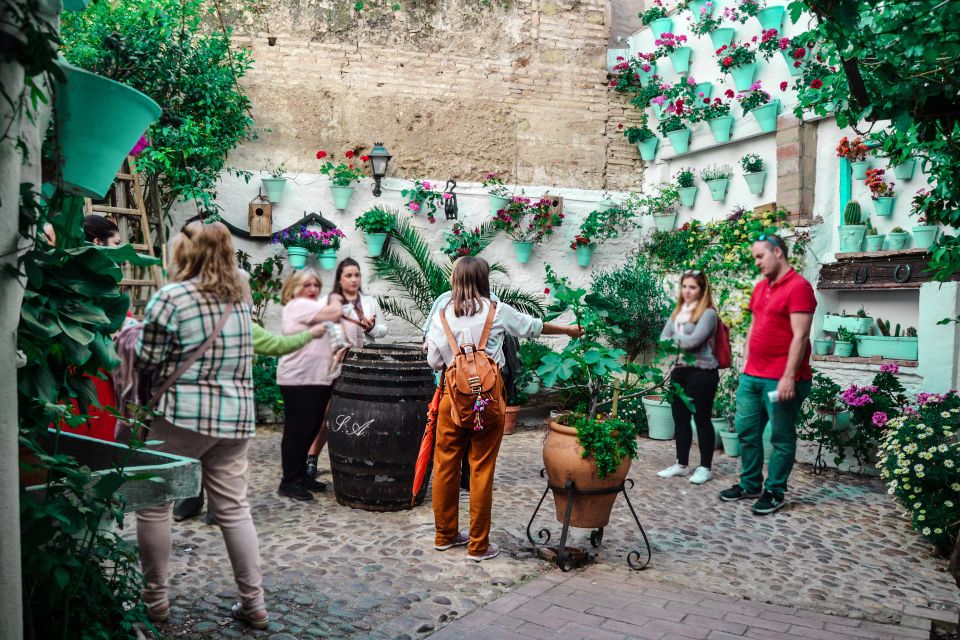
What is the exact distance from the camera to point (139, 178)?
26.0 feet

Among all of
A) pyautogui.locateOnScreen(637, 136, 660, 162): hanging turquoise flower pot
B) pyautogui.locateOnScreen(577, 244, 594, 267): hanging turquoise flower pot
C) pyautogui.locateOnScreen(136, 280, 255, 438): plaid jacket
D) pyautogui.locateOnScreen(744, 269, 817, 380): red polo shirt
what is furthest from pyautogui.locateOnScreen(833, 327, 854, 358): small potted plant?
pyautogui.locateOnScreen(136, 280, 255, 438): plaid jacket

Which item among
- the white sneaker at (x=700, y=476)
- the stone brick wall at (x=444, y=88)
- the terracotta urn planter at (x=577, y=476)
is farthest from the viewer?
the stone brick wall at (x=444, y=88)

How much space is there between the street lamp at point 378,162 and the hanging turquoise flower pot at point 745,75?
4.08 m

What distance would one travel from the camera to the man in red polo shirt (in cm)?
540

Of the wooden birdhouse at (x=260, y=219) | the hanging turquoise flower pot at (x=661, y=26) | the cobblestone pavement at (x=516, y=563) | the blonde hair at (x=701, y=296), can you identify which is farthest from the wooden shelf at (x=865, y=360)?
the wooden birdhouse at (x=260, y=219)

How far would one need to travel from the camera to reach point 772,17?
820 centimetres

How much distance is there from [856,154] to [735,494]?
3354 mm

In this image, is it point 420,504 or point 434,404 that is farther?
point 420,504

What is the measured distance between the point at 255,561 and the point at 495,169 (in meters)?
7.56

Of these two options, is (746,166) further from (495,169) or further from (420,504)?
(420,504)

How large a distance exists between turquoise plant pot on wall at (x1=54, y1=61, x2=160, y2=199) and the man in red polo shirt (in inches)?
179

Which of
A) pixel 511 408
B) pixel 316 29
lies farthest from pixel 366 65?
pixel 511 408

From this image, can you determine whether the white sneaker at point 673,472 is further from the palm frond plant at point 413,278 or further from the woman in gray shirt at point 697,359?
the palm frond plant at point 413,278

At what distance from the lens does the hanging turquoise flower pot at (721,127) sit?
880 centimetres
